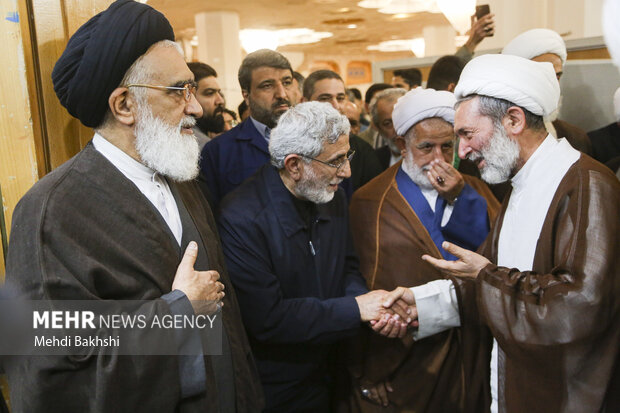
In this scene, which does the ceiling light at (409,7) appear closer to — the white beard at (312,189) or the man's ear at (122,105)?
the white beard at (312,189)

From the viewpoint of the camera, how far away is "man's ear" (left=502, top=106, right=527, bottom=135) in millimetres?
1968

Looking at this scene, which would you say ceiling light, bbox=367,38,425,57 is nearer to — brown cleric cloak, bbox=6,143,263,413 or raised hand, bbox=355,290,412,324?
raised hand, bbox=355,290,412,324

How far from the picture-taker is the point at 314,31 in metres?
14.2

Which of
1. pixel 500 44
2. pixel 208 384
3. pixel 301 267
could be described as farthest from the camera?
pixel 500 44

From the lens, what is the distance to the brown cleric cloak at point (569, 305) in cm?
162

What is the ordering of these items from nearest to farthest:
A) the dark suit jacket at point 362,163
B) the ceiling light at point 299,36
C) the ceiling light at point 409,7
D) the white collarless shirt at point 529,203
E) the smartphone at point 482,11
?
the white collarless shirt at point 529,203 → the dark suit jacket at point 362,163 → the smartphone at point 482,11 → the ceiling light at point 409,7 → the ceiling light at point 299,36

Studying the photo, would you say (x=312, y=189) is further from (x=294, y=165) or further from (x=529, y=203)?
(x=529, y=203)

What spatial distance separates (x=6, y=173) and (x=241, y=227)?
0.89 metres

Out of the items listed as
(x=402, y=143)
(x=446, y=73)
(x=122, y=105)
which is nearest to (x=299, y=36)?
(x=446, y=73)

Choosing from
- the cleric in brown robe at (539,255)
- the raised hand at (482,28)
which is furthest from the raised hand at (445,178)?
the raised hand at (482,28)

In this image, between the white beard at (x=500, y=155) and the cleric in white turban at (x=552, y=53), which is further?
the cleric in white turban at (x=552, y=53)

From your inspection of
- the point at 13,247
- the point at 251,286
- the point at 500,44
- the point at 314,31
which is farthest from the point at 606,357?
the point at 314,31

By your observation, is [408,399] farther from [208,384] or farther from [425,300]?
[208,384]

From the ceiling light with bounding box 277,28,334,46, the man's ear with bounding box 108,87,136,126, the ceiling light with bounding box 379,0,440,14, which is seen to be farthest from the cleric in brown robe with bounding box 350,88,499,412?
the ceiling light with bounding box 277,28,334,46
